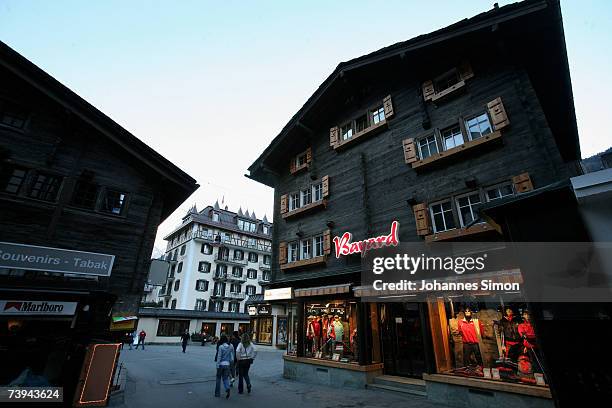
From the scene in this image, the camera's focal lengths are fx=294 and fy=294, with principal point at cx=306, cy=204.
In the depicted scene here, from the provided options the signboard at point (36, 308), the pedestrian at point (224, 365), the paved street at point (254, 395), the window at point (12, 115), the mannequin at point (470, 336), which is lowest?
the paved street at point (254, 395)

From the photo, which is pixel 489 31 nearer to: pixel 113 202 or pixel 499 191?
pixel 499 191

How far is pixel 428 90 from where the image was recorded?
13422 mm

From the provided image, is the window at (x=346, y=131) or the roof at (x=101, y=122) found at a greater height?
the window at (x=346, y=131)

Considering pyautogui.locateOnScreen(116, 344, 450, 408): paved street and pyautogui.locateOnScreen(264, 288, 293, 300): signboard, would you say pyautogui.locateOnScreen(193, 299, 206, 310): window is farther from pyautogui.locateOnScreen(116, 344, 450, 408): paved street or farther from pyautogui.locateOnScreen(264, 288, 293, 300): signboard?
pyautogui.locateOnScreen(264, 288, 293, 300): signboard

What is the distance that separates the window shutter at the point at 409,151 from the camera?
42.0ft

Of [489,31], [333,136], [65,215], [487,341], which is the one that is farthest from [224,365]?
[489,31]

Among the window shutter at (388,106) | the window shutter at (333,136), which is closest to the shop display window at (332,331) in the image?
the window shutter at (333,136)

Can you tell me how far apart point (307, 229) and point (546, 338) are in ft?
41.4

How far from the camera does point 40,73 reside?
1202 cm

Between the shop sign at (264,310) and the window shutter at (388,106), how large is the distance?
975 inches

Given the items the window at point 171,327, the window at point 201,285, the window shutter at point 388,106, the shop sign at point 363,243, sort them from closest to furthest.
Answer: the shop sign at point 363,243, the window shutter at point 388,106, the window at point 171,327, the window at point 201,285

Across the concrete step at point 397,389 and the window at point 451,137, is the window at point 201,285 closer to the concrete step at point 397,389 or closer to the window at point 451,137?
the concrete step at point 397,389

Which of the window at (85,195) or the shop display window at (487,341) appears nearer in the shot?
the shop display window at (487,341)

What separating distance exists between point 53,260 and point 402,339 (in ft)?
44.9
